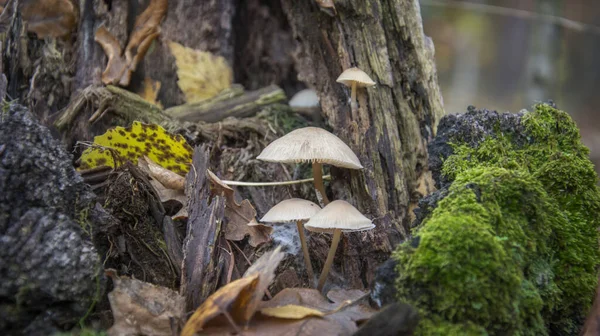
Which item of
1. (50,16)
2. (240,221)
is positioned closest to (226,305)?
(240,221)

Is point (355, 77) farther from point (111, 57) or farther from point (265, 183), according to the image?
point (111, 57)

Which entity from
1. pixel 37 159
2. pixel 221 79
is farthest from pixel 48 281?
pixel 221 79

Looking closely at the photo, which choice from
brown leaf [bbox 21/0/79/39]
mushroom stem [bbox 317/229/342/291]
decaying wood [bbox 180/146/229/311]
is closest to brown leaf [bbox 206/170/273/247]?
decaying wood [bbox 180/146/229/311]

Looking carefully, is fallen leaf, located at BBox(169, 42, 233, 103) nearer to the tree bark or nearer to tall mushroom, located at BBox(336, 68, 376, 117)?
the tree bark

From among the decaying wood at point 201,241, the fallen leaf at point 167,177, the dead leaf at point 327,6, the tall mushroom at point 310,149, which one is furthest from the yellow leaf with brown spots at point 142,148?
the dead leaf at point 327,6

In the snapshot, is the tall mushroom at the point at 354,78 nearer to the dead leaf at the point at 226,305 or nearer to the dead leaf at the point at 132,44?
the dead leaf at the point at 226,305

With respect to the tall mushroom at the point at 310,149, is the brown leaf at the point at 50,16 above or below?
above
